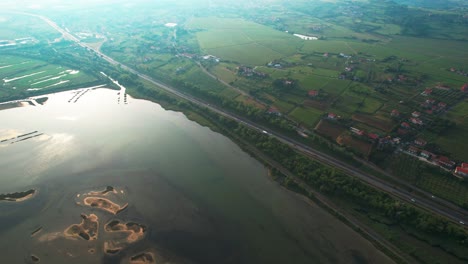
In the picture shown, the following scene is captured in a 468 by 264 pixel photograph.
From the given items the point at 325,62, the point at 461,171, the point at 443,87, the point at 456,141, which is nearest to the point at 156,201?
the point at 461,171

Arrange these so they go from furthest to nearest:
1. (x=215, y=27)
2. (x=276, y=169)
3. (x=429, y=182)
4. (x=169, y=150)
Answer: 1. (x=215, y=27)
2. (x=169, y=150)
3. (x=276, y=169)
4. (x=429, y=182)

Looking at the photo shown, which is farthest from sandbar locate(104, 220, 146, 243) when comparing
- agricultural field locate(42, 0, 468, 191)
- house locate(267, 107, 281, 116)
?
house locate(267, 107, 281, 116)

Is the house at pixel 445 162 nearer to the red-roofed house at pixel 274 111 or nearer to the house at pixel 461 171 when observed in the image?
the house at pixel 461 171

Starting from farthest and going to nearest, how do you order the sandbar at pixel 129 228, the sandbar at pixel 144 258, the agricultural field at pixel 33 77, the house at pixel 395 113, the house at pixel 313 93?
the agricultural field at pixel 33 77, the house at pixel 313 93, the house at pixel 395 113, the sandbar at pixel 129 228, the sandbar at pixel 144 258

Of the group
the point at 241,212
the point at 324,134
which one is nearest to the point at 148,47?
the point at 324,134

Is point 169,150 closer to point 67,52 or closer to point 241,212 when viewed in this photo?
point 241,212

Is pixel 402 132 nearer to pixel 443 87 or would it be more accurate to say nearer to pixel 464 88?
pixel 443 87

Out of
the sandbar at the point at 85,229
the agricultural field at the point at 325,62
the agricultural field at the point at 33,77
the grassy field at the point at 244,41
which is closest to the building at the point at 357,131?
the agricultural field at the point at 325,62
